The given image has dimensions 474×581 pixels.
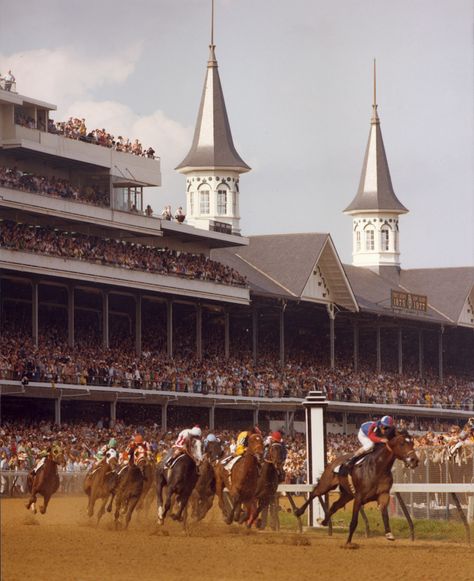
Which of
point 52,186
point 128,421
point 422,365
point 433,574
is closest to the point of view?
point 433,574

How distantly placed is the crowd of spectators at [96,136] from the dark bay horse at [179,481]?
82.3 ft

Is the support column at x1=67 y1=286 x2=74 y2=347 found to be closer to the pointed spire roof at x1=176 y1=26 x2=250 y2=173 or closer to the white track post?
the white track post

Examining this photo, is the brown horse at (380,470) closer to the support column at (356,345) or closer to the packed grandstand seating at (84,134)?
the packed grandstand seating at (84,134)

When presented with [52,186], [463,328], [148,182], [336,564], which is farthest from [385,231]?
[336,564]

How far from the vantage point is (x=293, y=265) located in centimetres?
5722

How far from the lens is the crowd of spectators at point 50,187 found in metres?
43.1

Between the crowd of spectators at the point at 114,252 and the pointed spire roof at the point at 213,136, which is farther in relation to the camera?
the pointed spire roof at the point at 213,136

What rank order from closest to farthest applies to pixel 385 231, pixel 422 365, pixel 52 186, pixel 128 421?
pixel 52 186, pixel 128 421, pixel 422 365, pixel 385 231

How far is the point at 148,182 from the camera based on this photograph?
166ft

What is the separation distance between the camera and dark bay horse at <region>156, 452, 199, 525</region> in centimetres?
2278

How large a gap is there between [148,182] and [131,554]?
32.3 m

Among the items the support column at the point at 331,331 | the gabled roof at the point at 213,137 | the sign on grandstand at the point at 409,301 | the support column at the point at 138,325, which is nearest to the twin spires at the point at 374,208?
the sign on grandstand at the point at 409,301

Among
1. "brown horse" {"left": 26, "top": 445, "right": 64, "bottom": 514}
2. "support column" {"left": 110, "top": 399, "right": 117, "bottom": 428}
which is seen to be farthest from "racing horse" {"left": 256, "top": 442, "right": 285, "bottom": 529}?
"support column" {"left": 110, "top": 399, "right": 117, "bottom": 428}

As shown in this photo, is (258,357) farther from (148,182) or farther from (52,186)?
(52,186)
